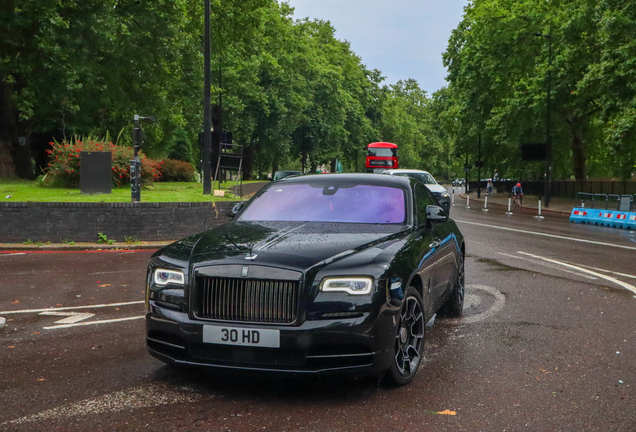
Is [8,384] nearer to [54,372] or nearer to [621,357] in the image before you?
[54,372]

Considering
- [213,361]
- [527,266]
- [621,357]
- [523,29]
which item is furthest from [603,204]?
[213,361]

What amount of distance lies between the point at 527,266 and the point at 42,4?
57.0 feet

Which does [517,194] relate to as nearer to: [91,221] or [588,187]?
[588,187]

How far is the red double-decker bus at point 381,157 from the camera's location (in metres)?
56.2

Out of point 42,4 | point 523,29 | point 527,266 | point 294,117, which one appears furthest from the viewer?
point 294,117

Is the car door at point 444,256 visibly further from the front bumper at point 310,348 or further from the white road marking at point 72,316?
the white road marking at point 72,316

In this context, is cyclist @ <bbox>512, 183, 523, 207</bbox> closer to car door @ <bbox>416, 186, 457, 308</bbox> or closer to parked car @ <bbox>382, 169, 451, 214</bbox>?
parked car @ <bbox>382, 169, 451, 214</bbox>

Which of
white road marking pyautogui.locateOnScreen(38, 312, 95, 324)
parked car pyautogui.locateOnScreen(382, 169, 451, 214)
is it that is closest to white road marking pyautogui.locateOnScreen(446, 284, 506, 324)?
white road marking pyautogui.locateOnScreen(38, 312, 95, 324)

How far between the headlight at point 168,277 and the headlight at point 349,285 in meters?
1.01

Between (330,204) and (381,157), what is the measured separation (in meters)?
50.8

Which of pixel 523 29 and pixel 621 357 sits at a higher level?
pixel 523 29

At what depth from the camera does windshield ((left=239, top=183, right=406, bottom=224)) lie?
5.97 meters

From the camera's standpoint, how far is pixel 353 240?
16.9ft

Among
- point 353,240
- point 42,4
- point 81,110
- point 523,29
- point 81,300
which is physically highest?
point 523,29
